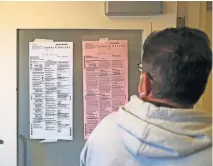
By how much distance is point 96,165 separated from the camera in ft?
3.14

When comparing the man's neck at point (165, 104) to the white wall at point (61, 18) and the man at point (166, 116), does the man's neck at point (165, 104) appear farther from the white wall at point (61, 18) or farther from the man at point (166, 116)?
the white wall at point (61, 18)

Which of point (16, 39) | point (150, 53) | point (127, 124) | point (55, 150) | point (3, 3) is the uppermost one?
point (3, 3)

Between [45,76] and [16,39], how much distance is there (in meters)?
0.25

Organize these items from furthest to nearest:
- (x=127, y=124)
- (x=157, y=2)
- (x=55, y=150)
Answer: (x=55, y=150) → (x=157, y=2) → (x=127, y=124)

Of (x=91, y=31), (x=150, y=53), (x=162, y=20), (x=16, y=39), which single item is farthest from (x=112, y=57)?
(x=150, y=53)

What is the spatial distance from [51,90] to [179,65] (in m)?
1.21

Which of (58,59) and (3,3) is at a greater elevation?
(3,3)

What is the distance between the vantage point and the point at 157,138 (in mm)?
876

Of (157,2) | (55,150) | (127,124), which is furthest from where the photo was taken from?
(55,150)

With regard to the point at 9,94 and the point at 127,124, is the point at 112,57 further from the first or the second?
the point at 127,124

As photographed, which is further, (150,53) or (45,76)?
(45,76)

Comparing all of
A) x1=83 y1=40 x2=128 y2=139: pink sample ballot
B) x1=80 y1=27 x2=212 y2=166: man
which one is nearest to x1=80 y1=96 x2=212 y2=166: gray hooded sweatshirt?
x1=80 y1=27 x2=212 y2=166: man

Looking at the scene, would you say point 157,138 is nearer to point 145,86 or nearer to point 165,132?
point 165,132

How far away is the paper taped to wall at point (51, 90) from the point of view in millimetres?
1979
